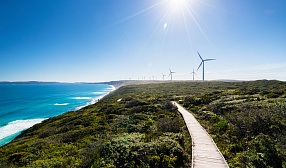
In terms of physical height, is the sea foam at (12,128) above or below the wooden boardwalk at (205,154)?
below

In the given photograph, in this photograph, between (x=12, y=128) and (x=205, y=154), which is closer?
(x=205, y=154)

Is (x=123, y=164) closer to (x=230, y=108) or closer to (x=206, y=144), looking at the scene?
(x=206, y=144)

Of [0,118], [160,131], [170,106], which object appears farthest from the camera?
[0,118]

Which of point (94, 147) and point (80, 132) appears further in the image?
point (80, 132)

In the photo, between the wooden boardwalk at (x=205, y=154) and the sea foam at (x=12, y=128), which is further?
the sea foam at (x=12, y=128)

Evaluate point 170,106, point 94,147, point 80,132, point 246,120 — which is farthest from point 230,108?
point 80,132

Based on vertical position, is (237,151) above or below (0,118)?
above

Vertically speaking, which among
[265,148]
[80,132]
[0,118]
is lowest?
[0,118]

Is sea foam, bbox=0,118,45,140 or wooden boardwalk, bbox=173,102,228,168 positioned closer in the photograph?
wooden boardwalk, bbox=173,102,228,168

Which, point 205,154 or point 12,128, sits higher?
point 205,154

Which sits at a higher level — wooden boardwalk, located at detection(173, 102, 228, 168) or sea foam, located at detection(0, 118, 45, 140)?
wooden boardwalk, located at detection(173, 102, 228, 168)

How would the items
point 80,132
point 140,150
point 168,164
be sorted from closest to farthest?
point 168,164, point 140,150, point 80,132
